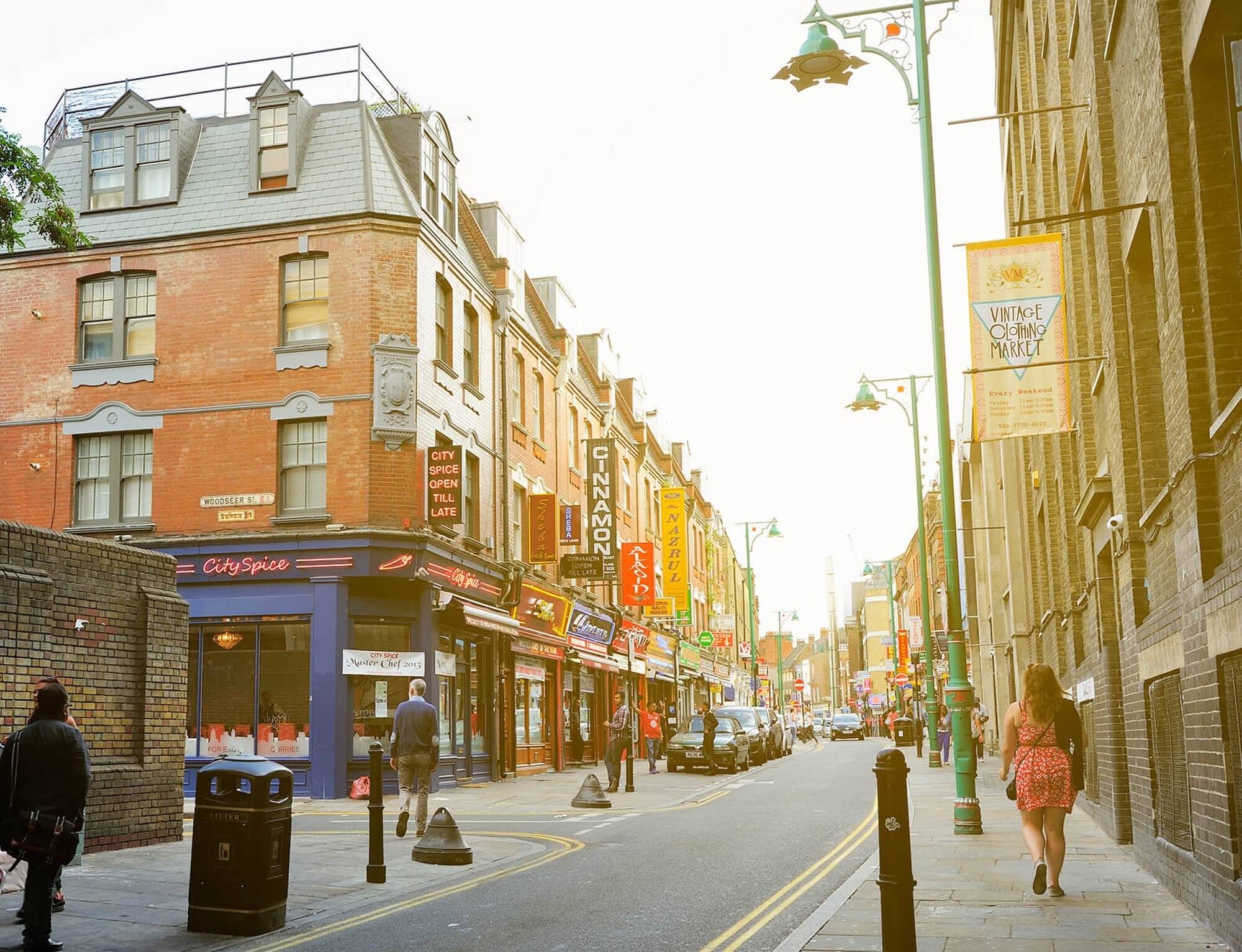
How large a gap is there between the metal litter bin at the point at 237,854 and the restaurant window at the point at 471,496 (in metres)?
18.3

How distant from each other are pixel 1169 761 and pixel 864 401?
20.1 meters

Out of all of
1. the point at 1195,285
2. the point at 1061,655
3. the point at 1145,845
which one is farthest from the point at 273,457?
the point at 1195,285

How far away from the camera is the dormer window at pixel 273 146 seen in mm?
25688

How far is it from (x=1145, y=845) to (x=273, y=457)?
18.0 m

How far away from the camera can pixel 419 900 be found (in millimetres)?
10297

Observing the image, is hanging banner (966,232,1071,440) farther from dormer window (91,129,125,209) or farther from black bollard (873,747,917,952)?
dormer window (91,129,125,209)

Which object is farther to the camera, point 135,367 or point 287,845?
point 135,367

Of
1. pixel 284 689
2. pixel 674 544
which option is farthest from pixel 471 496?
pixel 674 544

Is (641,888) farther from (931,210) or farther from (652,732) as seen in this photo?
(652,732)

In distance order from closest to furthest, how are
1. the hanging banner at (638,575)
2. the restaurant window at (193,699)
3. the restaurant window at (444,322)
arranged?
the restaurant window at (193,699), the restaurant window at (444,322), the hanging banner at (638,575)

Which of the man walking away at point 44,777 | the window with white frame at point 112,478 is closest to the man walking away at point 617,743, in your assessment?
the window with white frame at point 112,478

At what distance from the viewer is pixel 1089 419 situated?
51.4 feet

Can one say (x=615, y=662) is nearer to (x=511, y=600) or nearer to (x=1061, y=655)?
(x=511, y=600)

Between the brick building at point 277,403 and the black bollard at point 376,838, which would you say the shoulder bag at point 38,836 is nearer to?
the black bollard at point 376,838
